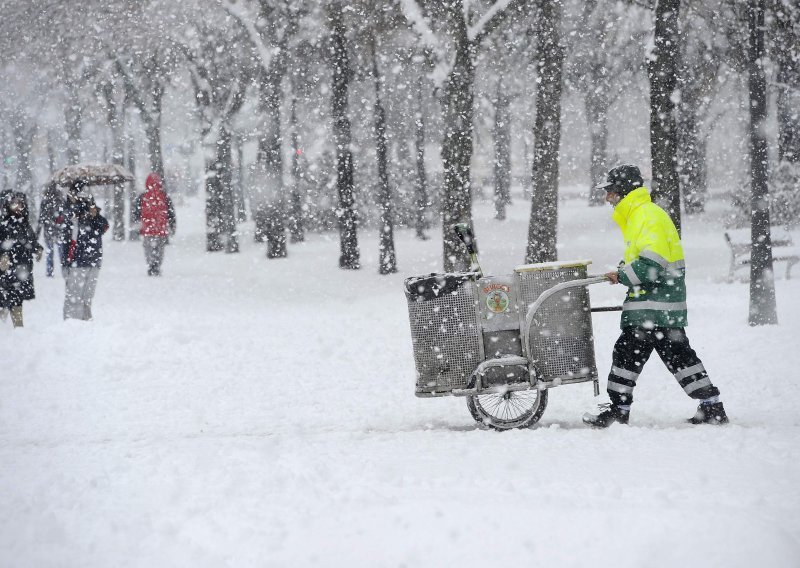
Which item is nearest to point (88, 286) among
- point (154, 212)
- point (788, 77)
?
point (154, 212)

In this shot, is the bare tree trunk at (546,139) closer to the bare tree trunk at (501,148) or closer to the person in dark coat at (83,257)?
the person in dark coat at (83,257)

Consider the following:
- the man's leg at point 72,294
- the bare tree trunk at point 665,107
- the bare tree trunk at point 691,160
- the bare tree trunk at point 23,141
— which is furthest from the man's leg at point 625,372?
the bare tree trunk at point 23,141

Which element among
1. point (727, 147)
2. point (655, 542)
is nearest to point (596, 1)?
point (655, 542)

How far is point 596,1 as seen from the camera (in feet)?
58.4

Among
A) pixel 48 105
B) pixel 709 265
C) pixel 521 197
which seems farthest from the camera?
pixel 521 197

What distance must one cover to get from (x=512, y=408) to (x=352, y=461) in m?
1.78

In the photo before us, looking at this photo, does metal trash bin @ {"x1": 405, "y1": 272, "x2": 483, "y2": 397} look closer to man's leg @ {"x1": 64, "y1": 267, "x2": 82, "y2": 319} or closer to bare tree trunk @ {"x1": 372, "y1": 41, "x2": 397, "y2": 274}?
man's leg @ {"x1": 64, "y1": 267, "x2": 82, "y2": 319}

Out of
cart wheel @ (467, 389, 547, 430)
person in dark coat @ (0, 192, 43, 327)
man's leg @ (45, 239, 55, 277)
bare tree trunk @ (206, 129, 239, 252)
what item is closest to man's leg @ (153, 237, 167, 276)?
man's leg @ (45, 239, 55, 277)

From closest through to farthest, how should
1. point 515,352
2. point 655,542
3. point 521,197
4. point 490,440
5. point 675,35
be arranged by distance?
point 655,542 → point 490,440 → point 515,352 → point 675,35 → point 521,197

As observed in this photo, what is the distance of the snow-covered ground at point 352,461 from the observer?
3988 millimetres

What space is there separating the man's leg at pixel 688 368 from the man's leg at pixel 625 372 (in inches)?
4.2

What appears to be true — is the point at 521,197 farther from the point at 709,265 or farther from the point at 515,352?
the point at 515,352

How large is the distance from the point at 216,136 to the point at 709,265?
1478 centimetres

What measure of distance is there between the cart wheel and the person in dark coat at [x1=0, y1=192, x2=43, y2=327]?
845cm
